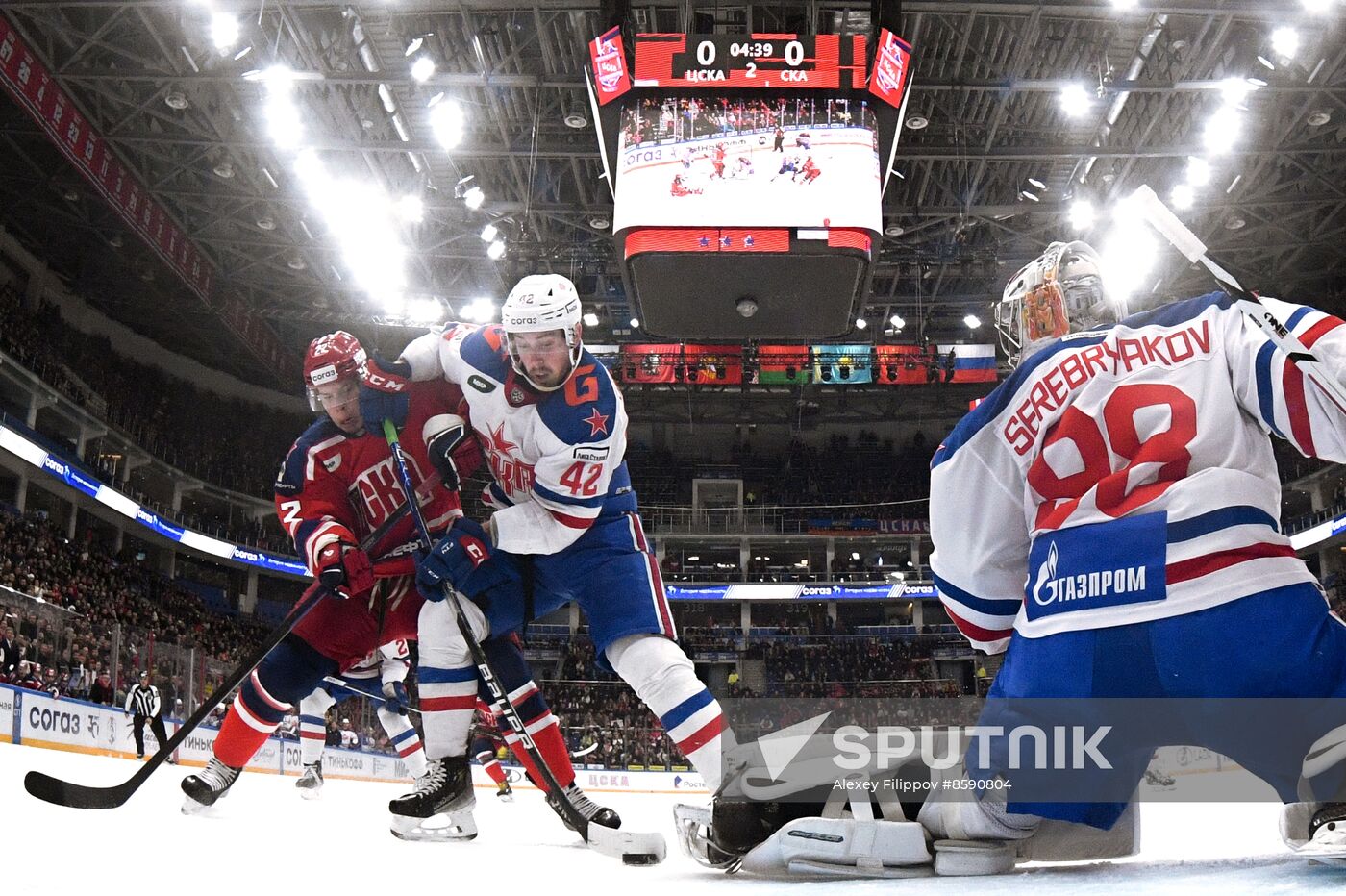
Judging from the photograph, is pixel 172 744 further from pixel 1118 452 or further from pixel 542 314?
pixel 1118 452

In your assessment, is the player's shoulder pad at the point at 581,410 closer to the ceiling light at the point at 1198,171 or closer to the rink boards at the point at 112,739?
the rink boards at the point at 112,739

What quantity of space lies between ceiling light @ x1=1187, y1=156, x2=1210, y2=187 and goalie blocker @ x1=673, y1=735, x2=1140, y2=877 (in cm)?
1488

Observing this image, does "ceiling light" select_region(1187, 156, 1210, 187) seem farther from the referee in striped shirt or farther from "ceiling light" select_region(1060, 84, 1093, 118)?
the referee in striped shirt

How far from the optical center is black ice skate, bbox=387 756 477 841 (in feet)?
8.48

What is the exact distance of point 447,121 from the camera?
13562 mm

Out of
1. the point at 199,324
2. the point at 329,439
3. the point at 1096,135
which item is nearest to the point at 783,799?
the point at 329,439

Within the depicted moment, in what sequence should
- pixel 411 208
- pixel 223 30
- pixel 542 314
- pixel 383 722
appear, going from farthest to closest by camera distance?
1. pixel 411 208
2. pixel 223 30
3. pixel 383 722
4. pixel 542 314

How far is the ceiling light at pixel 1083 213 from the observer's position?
15.5m

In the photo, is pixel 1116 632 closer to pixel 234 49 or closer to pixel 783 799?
pixel 783 799

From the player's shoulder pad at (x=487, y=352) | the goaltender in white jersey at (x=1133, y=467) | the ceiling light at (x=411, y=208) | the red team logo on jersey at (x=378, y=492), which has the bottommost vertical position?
the goaltender in white jersey at (x=1133, y=467)

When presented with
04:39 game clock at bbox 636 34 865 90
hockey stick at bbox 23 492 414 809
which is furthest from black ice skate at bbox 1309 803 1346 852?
04:39 game clock at bbox 636 34 865 90

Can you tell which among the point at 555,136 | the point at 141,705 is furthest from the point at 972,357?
the point at 141,705

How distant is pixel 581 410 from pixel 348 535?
928mm

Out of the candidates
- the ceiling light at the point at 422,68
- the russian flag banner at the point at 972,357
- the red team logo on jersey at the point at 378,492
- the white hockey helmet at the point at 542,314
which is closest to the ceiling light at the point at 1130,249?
the russian flag banner at the point at 972,357
